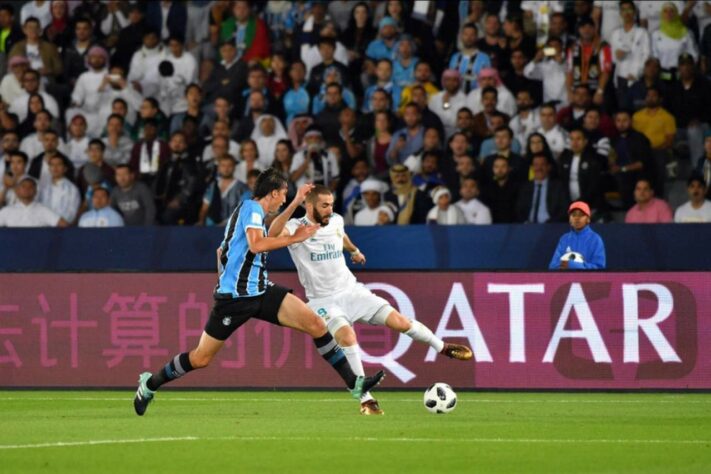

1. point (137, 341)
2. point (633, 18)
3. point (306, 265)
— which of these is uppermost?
point (633, 18)

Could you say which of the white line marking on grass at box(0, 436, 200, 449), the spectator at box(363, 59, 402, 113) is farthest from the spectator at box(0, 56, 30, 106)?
the white line marking on grass at box(0, 436, 200, 449)

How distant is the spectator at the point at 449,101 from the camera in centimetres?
2125

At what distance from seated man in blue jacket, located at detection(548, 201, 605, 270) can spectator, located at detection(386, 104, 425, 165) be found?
13.0 ft

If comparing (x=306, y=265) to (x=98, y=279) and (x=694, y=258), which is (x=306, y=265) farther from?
(x=694, y=258)

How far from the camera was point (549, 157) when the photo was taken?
19641mm

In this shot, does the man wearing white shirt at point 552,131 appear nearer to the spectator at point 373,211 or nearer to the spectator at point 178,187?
the spectator at point 373,211

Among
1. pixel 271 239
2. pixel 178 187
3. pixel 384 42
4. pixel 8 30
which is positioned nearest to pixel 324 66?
pixel 384 42

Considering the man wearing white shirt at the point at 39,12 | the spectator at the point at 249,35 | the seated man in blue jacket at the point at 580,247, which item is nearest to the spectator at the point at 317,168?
the spectator at the point at 249,35

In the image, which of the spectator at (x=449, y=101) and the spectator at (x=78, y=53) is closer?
the spectator at (x=449, y=101)

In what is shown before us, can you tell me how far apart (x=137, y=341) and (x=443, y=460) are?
7.64 m

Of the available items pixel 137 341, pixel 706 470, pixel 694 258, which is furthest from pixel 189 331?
pixel 706 470

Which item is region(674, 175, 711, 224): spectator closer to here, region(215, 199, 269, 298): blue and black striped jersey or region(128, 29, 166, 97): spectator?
region(215, 199, 269, 298): blue and black striped jersey

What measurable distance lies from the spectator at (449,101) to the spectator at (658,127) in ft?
7.85

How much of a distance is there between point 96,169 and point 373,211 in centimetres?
406
